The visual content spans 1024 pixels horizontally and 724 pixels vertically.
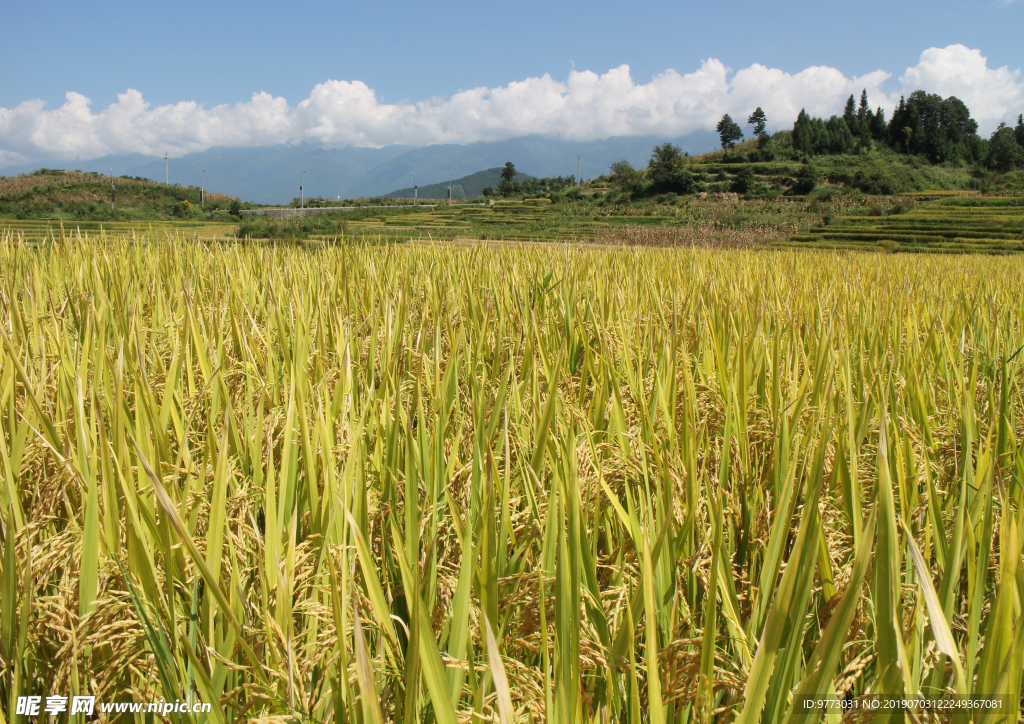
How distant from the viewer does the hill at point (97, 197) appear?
1215 inches

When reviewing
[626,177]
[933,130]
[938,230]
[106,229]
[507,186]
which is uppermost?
[933,130]

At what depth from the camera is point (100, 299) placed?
6.28 ft

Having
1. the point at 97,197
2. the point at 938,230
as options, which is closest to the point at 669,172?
the point at 938,230

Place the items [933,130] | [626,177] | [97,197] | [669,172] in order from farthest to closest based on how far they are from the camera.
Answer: [933,130] < [626,177] < [669,172] < [97,197]

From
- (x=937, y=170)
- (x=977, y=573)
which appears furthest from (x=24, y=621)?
(x=937, y=170)

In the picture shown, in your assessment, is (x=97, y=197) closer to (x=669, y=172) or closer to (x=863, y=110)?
(x=669, y=172)

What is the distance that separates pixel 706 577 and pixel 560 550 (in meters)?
0.38

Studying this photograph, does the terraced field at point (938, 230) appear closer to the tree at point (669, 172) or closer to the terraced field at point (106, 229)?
the tree at point (669, 172)

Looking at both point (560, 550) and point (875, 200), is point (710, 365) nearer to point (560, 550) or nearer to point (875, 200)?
point (560, 550)

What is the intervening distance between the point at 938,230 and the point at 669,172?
1036 inches

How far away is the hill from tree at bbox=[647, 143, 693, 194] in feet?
117

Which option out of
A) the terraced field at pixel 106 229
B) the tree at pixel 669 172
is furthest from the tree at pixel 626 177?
the terraced field at pixel 106 229

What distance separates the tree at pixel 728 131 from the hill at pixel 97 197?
5451 centimetres

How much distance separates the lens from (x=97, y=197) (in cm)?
3875
